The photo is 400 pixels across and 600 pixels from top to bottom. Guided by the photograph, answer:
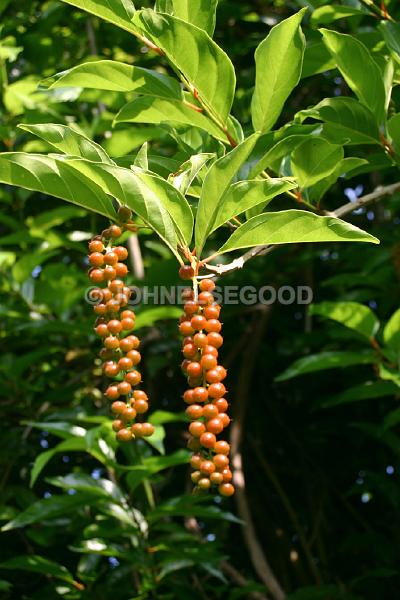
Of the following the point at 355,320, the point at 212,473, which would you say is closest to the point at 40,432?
the point at 355,320

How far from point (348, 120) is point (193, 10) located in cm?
35

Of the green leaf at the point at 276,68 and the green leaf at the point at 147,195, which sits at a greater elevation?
the green leaf at the point at 276,68

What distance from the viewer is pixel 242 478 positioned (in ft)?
8.56

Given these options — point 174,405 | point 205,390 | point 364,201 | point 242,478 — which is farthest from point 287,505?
point 205,390

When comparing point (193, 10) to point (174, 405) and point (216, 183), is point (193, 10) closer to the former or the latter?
point (216, 183)

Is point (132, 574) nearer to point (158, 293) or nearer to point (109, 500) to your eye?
point (109, 500)

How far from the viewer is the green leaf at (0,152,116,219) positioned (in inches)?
47.6

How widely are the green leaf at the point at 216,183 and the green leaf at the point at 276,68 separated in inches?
8.9

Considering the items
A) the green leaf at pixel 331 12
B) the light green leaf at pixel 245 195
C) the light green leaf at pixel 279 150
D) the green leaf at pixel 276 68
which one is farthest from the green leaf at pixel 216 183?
the green leaf at pixel 331 12

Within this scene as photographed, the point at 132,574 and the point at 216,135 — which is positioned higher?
the point at 216,135

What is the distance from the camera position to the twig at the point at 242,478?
240 cm

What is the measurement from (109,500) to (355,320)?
0.79m

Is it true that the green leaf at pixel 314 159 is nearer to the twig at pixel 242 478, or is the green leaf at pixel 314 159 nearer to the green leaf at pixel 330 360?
the green leaf at pixel 330 360

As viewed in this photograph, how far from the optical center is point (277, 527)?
2988 millimetres
